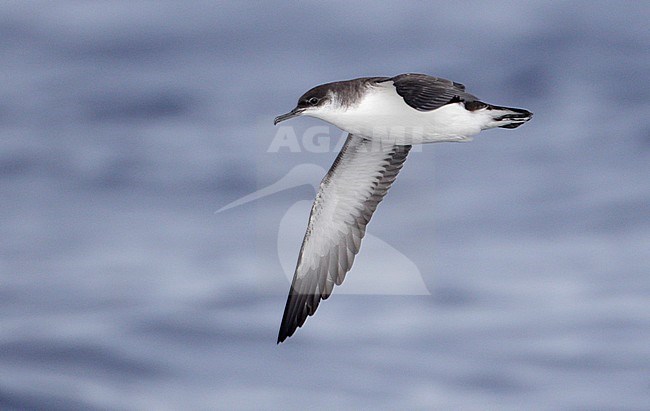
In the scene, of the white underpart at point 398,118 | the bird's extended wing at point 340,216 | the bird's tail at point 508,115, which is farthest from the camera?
the bird's extended wing at point 340,216

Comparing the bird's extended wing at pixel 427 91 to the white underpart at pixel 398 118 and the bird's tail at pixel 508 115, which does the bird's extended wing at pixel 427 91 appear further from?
the bird's tail at pixel 508 115

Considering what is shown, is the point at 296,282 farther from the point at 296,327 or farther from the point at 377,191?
the point at 377,191

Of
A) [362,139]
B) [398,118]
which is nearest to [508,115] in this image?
[398,118]

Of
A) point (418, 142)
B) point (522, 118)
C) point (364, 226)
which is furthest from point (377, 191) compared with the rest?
point (522, 118)

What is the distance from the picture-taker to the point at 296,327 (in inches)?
661

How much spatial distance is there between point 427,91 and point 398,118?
1.68m

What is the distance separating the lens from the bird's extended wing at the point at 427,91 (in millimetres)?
12992

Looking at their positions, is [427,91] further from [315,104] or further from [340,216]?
[340,216]

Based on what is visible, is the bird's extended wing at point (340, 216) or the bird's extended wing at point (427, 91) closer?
the bird's extended wing at point (427, 91)

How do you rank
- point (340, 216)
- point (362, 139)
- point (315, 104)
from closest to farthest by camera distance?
point (315, 104) < point (362, 139) < point (340, 216)

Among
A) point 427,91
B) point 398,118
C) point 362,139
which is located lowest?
point 427,91

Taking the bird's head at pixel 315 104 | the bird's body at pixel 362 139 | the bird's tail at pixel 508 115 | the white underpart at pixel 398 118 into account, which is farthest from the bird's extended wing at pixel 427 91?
the bird's head at pixel 315 104

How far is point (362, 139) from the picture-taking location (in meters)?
16.9

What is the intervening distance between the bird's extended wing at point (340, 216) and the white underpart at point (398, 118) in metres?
1.80
